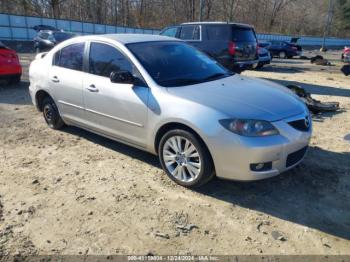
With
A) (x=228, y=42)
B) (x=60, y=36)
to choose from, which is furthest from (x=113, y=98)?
(x=60, y=36)

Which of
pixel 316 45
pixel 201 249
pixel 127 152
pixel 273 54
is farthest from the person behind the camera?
pixel 316 45

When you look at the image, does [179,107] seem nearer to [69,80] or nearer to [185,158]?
[185,158]

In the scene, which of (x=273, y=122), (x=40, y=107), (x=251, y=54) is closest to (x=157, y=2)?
(x=251, y=54)

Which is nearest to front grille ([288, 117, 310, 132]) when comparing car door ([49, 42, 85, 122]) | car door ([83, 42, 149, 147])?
car door ([83, 42, 149, 147])

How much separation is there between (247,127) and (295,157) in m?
0.77

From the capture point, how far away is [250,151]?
3.51 metres

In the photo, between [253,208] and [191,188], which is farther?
[191,188]

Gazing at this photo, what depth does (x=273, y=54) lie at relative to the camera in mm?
25156

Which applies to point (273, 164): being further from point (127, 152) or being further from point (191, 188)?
point (127, 152)

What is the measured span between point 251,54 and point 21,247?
958cm

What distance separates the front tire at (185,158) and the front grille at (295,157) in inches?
33.3

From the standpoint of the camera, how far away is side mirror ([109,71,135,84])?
4273 millimetres

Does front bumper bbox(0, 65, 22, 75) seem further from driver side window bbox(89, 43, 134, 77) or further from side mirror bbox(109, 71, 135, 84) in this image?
side mirror bbox(109, 71, 135, 84)

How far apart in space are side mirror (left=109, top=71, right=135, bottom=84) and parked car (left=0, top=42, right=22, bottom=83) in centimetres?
647
